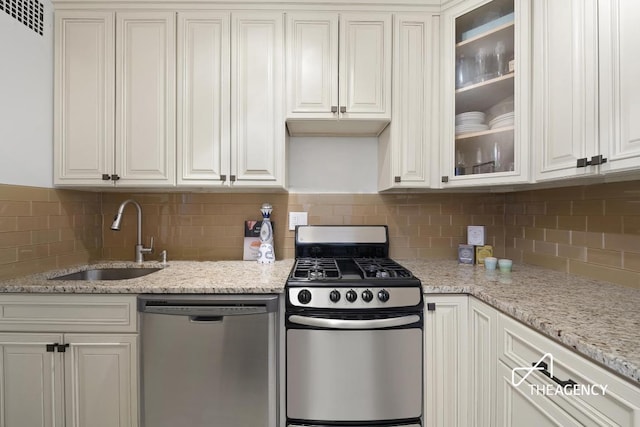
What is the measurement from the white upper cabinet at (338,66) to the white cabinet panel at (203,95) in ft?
1.31

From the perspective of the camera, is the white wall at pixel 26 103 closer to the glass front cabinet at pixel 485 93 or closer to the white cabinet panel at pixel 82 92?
the white cabinet panel at pixel 82 92

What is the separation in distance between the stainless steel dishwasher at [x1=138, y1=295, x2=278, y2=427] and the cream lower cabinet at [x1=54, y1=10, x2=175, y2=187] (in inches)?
37.6

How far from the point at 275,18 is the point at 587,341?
2052 millimetres

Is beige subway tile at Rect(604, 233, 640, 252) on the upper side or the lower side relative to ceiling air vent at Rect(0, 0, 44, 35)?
lower

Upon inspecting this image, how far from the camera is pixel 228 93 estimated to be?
178 cm

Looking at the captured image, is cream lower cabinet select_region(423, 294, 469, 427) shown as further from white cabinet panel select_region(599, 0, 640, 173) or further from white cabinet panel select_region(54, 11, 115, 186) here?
white cabinet panel select_region(54, 11, 115, 186)

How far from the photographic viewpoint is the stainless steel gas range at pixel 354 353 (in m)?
1.41

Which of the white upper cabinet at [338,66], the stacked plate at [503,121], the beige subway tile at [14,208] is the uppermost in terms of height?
the white upper cabinet at [338,66]

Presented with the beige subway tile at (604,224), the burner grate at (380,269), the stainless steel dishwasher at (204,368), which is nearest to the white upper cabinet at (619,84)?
the beige subway tile at (604,224)

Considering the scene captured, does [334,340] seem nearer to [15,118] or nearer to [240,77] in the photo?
[240,77]

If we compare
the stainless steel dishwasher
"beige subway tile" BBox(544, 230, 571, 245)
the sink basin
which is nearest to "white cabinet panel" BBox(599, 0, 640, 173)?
"beige subway tile" BBox(544, 230, 571, 245)

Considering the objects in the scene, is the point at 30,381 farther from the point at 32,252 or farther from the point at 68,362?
the point at 32,252

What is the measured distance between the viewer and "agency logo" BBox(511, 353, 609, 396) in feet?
2.55

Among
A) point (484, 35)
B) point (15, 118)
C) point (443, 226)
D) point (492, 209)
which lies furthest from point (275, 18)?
point (492, 209)
